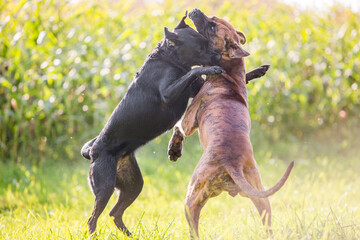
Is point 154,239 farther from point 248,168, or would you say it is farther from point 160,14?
point 160,14

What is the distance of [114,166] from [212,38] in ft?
3.99

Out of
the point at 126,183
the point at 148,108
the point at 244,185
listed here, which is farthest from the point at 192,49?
the point at 244,185

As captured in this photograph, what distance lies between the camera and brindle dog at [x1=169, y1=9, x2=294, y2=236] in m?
3.04

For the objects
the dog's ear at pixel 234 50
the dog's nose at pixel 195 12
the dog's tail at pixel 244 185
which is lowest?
the dog's tail at pixel 244 185

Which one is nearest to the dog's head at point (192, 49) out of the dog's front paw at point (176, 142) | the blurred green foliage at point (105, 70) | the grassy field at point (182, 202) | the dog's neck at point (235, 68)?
the dog's neck at point (235, 68)

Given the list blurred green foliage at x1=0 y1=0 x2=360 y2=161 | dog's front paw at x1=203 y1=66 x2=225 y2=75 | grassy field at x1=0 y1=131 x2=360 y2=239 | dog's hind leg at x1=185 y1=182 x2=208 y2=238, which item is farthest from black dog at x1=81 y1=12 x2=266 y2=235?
blurred green foliage at x1=0 y1=0 x2=360 y2=161

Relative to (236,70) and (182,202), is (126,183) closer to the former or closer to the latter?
(236,70)

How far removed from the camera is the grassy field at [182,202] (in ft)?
12.0

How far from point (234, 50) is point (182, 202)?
7.35ft

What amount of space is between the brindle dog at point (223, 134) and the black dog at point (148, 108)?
0.42 ft

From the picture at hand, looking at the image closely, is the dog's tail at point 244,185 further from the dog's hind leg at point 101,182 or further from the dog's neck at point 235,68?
the dog's hind leg at point 101,182

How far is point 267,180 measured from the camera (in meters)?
6.28

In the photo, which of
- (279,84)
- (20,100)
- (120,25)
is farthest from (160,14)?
(20,100)

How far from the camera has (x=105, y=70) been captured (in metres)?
7.20
